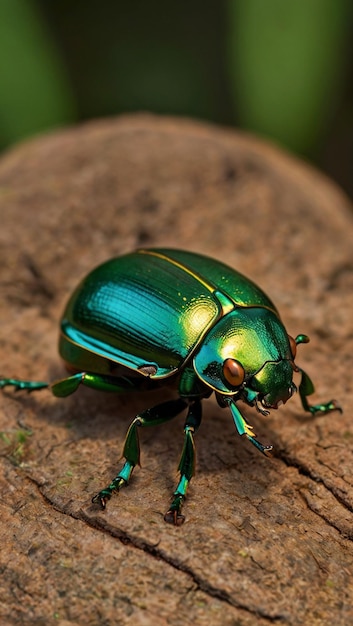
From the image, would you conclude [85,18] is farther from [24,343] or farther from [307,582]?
[307,582]

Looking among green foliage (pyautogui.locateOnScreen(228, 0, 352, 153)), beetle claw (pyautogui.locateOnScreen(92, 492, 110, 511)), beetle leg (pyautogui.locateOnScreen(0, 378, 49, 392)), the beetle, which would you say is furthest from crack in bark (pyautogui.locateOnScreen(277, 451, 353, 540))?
green foliage (pyautogui.locateOnScreen(228, 0, 352, 153))

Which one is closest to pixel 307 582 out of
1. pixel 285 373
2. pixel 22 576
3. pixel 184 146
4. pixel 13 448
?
pixel 285 373

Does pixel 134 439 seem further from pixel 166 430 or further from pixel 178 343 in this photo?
pixel 178 343

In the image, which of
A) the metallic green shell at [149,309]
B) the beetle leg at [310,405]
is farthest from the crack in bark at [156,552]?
the beetle leg at [310,405]

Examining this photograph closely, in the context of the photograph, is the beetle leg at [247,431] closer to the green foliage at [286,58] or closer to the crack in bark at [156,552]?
the crack in bark at [156,552]

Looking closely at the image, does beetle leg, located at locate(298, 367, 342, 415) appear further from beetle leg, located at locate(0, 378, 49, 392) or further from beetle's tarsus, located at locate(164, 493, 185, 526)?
beetle leg, located at locate(0, 378, 49, 392)

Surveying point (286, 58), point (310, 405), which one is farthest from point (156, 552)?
point (286, 58)
